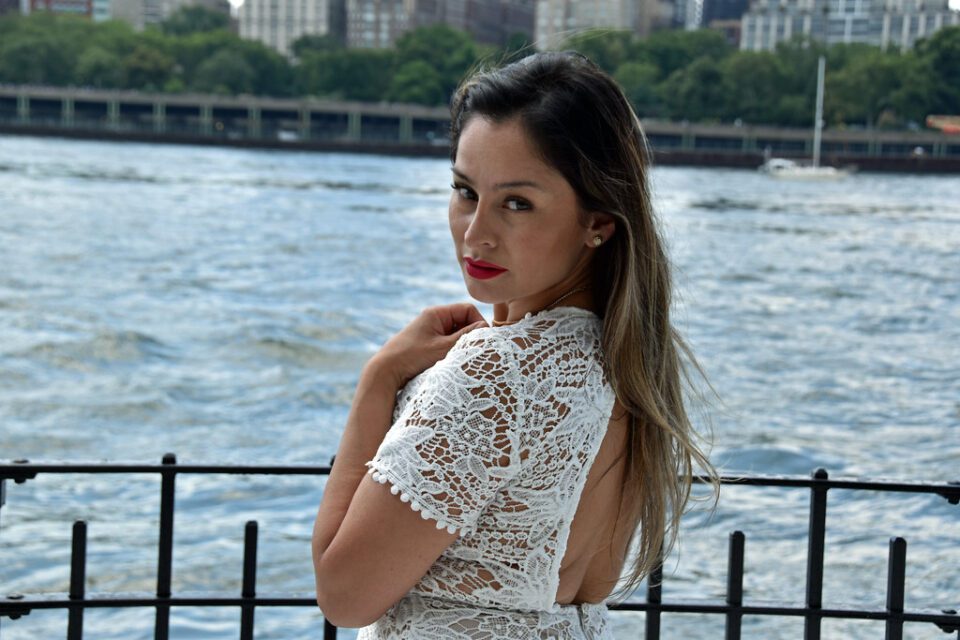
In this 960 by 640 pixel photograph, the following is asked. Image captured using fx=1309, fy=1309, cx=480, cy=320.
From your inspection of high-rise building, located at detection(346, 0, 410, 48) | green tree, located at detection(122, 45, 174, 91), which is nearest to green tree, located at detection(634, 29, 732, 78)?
high-rise building, located at detection(346, 0, 410, 48)

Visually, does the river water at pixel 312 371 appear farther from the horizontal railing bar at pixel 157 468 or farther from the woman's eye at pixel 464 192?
the woman's eye at pixel 464 192

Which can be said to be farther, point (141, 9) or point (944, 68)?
point (141, 9)

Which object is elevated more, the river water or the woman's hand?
the woman's hand

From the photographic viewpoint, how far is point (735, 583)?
2.14 meters

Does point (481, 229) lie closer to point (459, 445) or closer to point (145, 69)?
point (459, 445)

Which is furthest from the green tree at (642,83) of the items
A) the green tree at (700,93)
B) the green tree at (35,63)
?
the green tree at (35,63)

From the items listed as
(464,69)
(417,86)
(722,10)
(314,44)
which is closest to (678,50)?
(464,69)

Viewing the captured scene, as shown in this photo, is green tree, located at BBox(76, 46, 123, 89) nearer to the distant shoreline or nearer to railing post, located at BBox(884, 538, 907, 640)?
the distant shoreline

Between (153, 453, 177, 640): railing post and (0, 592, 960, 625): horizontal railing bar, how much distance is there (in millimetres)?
20

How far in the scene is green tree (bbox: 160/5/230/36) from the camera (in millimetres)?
126875

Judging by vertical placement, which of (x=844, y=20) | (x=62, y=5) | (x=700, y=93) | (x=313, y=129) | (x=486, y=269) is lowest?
(x=313, y=129)

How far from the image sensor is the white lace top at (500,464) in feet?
3.91

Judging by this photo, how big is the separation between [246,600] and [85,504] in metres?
7.64

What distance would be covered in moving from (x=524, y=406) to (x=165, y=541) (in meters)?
1.13
